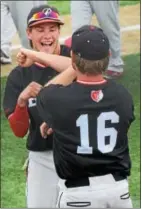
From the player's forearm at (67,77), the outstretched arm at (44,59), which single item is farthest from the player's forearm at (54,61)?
the player's forearm at (67,77)

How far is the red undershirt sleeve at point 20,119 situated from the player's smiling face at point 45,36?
0.47 meters

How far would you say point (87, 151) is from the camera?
10.6 ft

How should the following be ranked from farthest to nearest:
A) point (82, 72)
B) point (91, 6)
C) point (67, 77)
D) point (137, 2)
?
point (137, 2) < point (91, 6) < point (67, 77) < point (82, 72)

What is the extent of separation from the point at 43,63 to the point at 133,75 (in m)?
4.11

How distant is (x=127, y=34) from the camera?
9.59 m

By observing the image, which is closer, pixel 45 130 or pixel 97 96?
pixel 97 96

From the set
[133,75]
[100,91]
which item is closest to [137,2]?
[133,75]

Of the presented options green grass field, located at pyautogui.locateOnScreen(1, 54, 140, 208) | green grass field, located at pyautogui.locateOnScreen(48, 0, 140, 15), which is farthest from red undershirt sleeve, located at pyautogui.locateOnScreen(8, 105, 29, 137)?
green grass field, located at pyautogui.locateOnScreen(48, 0, 140, 15)

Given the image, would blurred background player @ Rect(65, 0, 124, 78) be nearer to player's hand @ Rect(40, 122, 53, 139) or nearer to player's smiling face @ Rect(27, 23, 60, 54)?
player's smiling face @ Rect(27, 23, 60, 54)

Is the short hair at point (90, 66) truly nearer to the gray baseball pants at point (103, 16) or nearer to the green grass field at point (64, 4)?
the gray baseball pants at point (103, 16)

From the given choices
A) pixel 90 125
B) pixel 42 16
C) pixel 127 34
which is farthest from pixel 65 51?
pixel 127 34

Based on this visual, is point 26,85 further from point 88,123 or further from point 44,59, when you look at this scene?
point 88,123

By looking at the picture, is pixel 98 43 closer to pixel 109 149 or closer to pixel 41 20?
pixel 109 149

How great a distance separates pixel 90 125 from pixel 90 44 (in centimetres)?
41
